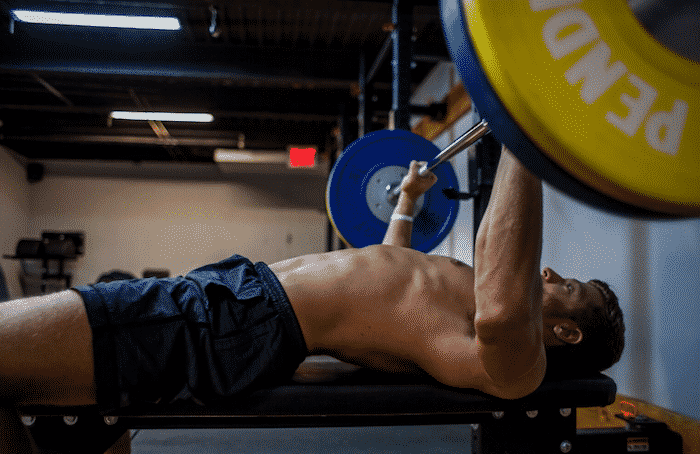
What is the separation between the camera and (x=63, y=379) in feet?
3.18

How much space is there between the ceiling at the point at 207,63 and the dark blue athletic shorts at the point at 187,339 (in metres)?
2.26

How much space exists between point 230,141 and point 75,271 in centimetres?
314

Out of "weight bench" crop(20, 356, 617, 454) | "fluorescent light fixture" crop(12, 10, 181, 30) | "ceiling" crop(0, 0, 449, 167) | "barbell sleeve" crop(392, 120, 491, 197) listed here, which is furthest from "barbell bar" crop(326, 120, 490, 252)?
"fluorescent light fixture" crop(12, 10, 181, 30)

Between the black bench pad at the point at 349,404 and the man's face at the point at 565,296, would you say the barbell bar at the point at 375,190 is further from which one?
the black bench pad at the point at 349,404

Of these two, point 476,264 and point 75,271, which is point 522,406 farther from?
point 75,271

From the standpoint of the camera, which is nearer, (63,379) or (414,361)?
(63,379)

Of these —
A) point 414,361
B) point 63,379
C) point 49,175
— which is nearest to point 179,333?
point 63,379

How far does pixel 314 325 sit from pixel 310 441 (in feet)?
3.59

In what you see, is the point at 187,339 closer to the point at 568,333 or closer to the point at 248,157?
the point at 568,333

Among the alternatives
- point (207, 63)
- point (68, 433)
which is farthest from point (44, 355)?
point (207, 63)

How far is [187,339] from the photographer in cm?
102

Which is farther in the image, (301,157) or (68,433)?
(301,157)

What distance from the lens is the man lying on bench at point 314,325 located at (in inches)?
35.3

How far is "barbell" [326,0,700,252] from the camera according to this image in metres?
0.54
